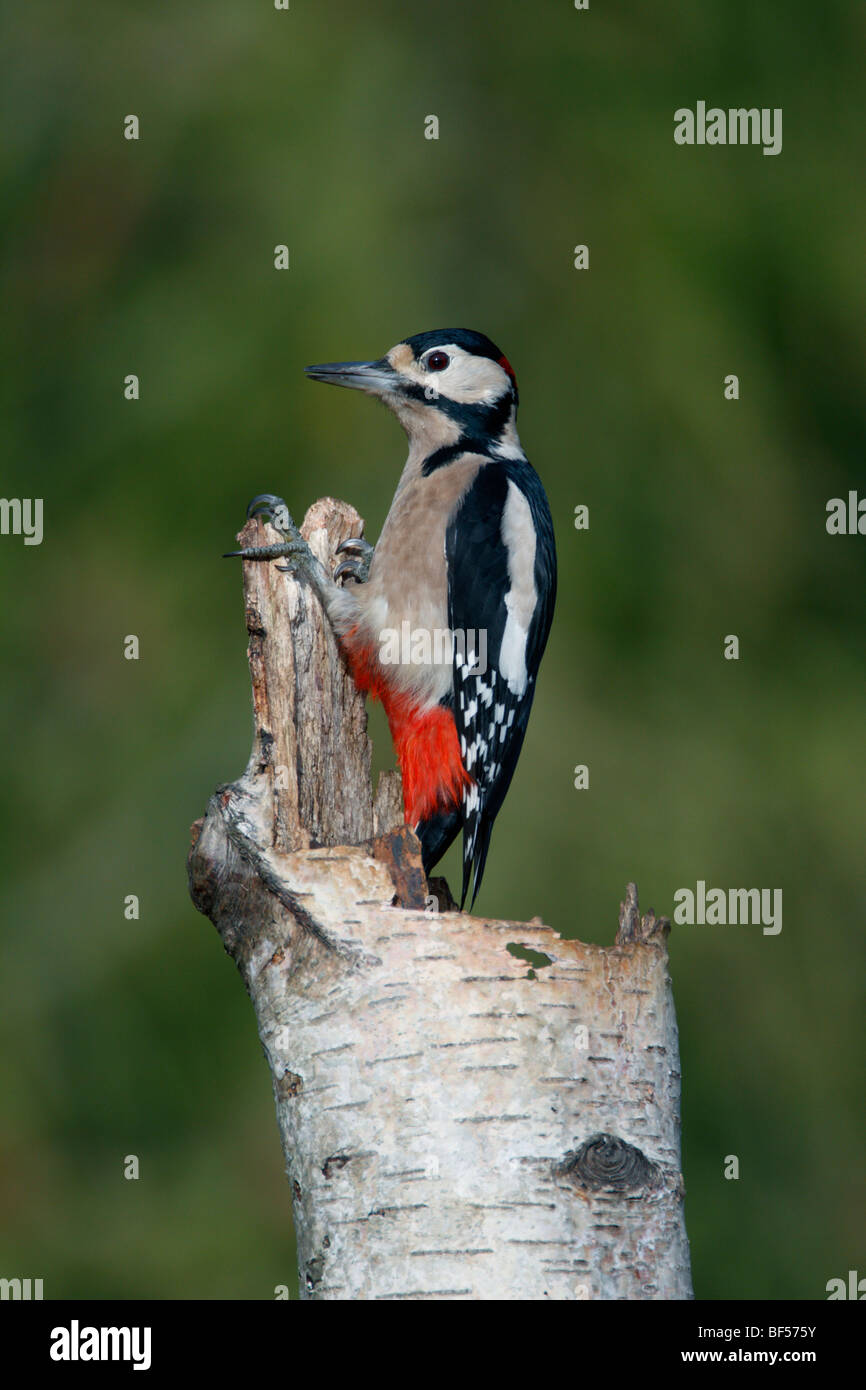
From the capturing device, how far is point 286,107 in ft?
22.0

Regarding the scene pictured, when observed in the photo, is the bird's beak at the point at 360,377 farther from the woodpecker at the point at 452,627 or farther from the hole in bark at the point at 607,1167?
the hole in bark at the point at 607,1167

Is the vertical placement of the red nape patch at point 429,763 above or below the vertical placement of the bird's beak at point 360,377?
below

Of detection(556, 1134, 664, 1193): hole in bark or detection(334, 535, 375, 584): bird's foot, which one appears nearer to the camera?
detection(556, 1134, 664, 1193): hole in bark

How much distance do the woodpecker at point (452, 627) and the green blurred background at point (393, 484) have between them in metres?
1.75

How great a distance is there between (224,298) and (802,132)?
105 inches

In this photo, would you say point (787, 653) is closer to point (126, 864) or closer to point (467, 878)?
point (126, 864)

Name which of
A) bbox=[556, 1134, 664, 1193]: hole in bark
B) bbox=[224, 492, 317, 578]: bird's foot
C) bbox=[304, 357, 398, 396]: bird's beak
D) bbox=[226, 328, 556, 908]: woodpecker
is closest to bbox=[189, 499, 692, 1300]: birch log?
bbox=[556, 1134, 664, 1193]: hole in bark

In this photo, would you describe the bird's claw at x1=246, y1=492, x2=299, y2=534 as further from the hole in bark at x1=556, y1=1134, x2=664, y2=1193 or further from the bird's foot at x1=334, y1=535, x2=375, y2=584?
the hole in bark at x1=556, y1=1134, x2=664, y2=1193

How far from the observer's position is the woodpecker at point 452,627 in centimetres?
357

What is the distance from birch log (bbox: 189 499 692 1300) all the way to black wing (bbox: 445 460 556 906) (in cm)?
101

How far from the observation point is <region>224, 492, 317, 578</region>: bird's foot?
10.6 feet

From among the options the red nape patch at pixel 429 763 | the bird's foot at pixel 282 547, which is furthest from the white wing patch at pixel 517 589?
the bird's foot at pixel 282 547

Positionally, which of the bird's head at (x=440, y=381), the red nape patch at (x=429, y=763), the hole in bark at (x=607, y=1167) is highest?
the bird's head at (x=440, y=381)

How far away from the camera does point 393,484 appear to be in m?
5.75
